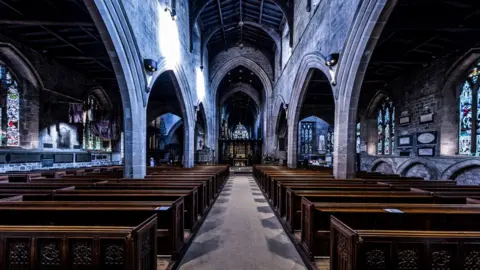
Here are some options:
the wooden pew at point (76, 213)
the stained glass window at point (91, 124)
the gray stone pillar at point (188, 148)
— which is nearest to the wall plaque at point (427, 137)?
the wooden pew at point (76, 213)

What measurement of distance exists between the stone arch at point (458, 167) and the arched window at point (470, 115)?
1.61 ft

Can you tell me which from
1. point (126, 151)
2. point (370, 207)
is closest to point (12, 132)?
point (126, 151)

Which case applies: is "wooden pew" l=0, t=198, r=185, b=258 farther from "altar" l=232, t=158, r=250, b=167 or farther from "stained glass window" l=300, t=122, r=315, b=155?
"altar" l=232, t=158, r=250, b=167

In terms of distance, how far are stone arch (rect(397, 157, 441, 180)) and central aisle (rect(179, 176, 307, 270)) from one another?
6355 mm

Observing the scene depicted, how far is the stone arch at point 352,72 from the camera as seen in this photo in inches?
213

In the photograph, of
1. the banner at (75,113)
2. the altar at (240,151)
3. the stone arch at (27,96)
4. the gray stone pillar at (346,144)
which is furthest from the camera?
the altar at (240,151)

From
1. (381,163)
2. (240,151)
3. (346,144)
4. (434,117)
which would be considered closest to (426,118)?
(434,117)

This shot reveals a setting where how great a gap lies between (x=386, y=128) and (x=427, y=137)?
3.59 m

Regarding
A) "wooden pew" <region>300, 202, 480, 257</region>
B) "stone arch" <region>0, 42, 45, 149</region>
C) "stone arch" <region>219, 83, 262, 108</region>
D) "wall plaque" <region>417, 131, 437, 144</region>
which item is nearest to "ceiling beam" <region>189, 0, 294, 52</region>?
"stone arch" <region>0, 42, 45, 149</region>

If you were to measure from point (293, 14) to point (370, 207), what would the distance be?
1262cm

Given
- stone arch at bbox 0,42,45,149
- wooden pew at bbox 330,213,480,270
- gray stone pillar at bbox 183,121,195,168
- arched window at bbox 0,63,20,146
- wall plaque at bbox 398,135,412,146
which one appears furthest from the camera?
gray stone pillar at bbox 183,121,195,168

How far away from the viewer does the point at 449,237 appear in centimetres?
185

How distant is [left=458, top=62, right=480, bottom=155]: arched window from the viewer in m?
7.54

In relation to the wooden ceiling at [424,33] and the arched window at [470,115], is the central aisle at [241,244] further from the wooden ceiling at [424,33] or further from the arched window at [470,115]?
the arched window at [470,115]
